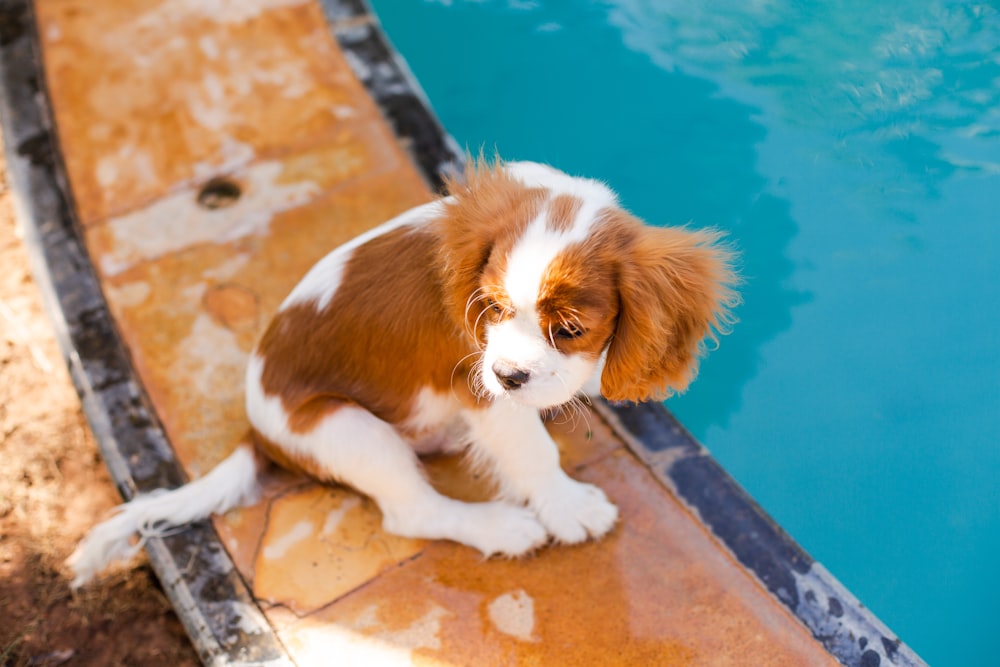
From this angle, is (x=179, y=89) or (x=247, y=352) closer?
(x=247, y=352)

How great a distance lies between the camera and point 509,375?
1.89 meters

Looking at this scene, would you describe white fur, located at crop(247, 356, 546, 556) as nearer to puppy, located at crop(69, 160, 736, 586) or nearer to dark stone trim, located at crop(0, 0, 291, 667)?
puppy, located at crop(69, 160, 736, 586)

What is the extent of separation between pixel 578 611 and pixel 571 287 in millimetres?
1193

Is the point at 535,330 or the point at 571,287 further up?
the point at 571,287

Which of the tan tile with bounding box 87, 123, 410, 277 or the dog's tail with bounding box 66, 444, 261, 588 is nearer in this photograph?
the dog's tail with bounding box 66, 444, 261, 588

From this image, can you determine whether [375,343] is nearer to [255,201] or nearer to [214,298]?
[214,298]

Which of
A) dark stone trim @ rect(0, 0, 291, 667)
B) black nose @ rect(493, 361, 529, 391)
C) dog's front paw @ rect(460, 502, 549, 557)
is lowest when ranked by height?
dark stone trim @ rect(0, 0, 291, 667)

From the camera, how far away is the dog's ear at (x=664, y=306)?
6.37ft

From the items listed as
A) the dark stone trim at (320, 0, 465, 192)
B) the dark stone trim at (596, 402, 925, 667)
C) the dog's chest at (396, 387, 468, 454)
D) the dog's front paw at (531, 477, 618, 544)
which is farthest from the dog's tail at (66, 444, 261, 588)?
the dark stone trim at (320, 0, 465, 192)

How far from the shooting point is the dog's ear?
1940mm

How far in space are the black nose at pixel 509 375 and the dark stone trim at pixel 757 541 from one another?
1.10 metres

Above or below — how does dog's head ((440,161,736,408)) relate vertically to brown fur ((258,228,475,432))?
above

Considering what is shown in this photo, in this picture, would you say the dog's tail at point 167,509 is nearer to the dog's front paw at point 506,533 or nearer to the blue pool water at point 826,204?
the dog's front paw at point 506,533

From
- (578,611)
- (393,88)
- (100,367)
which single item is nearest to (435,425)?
(578,611)
